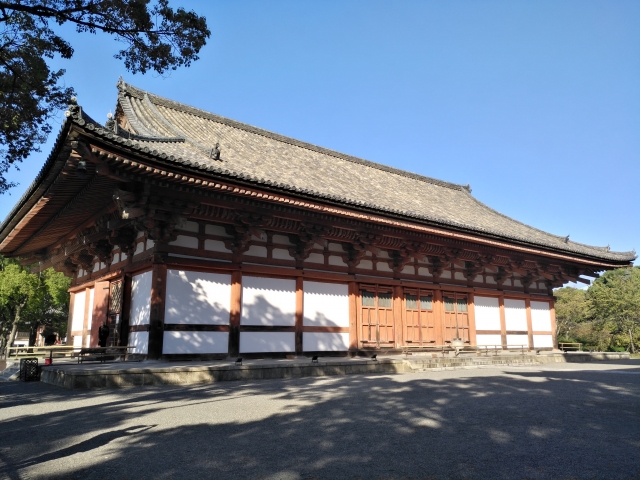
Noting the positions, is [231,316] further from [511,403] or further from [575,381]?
[575,381]

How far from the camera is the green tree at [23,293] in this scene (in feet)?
94.0

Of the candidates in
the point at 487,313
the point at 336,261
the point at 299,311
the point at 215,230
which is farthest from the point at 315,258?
the point at 487,313

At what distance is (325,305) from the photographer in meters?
15.2

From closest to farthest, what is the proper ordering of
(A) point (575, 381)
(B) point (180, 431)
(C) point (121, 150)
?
(B) point (180, 431) < (C) point (121, 150) < (A) point (575, 381)

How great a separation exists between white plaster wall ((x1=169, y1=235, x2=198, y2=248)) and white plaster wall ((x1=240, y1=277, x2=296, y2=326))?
175 centimetres

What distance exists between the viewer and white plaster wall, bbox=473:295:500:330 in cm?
1927

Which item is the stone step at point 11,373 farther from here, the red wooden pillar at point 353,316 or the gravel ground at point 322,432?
the red wooden pillar at point 353,316

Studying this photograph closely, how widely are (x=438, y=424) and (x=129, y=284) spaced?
34.9ft

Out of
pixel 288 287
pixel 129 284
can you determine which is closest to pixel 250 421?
pixel 288 287

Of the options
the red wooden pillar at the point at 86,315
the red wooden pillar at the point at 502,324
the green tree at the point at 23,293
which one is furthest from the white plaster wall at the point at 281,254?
the green tree at the point at 23,293

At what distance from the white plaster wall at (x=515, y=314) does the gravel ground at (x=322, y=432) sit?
11.1 meters

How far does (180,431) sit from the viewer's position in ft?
19.3

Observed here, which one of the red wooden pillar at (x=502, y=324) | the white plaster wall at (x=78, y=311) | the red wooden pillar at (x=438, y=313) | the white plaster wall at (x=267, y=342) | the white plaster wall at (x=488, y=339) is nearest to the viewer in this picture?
the white plaster wall at (x=267, y=342)

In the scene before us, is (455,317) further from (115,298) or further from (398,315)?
(115,298)
